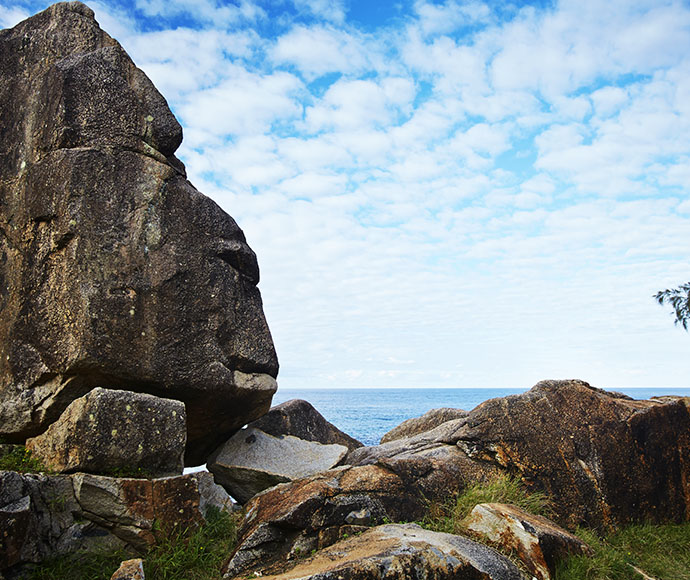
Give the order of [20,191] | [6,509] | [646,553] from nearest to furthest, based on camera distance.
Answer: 1. [6,509]
2. [646,553]
3. [20,191]

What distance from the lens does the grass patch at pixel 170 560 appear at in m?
7.07

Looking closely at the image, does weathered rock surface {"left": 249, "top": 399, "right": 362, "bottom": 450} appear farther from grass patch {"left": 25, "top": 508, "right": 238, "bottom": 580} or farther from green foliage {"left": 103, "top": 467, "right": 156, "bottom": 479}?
green foliage {"left": 103, "top": 467, "right": 156, "bottom": 479}

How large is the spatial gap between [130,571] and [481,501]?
4842 mm

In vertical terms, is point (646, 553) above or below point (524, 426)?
below

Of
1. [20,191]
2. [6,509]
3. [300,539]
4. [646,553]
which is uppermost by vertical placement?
[20,191]

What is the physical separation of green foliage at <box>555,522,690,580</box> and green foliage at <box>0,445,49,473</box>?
6.96m

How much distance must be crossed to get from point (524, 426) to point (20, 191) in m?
9.38

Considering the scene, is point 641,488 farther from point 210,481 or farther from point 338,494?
point 210,481

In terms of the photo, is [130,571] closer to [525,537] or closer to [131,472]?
[131,472]

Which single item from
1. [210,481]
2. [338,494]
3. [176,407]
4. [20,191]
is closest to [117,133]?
[20,191]

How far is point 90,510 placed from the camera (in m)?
7.46

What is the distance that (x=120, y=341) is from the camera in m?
8.96

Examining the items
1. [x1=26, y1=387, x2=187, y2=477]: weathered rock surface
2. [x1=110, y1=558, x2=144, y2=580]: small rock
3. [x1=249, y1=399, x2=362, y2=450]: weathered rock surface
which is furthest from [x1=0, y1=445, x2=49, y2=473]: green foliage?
[x1=249, y1=399, x2=362, y2=450]: weathered rock surface

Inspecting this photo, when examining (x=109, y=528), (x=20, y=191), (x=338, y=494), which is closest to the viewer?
(x=109, y=528)
